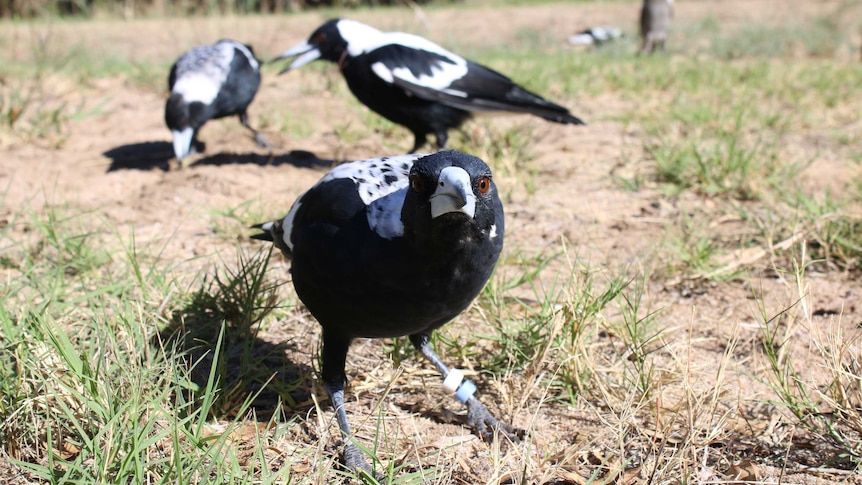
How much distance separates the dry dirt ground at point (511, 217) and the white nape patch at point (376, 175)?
656 millimetres

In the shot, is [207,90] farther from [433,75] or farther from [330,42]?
[433,75]

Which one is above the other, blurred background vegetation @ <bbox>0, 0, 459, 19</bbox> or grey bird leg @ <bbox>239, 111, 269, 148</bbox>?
grey bird leg @ <bbox>239, 111, 269, 148</bbox>

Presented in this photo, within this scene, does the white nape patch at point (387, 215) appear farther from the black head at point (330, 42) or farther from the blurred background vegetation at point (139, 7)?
the blurred background vegetation at point (139, 7)

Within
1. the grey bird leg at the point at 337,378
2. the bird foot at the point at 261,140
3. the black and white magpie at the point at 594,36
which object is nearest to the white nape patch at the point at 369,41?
the bird foot at the point at 261,140

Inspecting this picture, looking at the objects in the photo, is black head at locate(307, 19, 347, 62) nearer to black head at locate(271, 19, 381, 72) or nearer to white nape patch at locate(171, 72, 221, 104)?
black head at locate(271, 19, 381, 72)

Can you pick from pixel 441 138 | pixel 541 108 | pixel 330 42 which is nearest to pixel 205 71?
pixel 330 42

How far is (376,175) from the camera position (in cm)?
216

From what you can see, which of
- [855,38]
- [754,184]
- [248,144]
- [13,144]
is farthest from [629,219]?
[855,38]

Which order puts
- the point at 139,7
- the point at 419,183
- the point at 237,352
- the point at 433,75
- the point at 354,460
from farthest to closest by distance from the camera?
the point at 139,7
the point at 433,75
the point at 237,352
the point at 354,460
the point at 419,183

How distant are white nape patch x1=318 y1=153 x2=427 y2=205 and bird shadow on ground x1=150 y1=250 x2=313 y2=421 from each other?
464 millimetres

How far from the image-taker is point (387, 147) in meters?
4.83

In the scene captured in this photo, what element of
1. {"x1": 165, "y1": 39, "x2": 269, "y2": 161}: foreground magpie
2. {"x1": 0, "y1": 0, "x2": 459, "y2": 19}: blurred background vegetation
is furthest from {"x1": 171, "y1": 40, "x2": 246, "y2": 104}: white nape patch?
{"x1": 0, "y1": 0, "x2": 459, "y2": 19}: blurred background vegetation

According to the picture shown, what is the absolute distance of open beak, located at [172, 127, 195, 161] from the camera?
15.2 feet

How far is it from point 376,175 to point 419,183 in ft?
1.53
